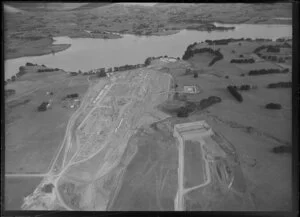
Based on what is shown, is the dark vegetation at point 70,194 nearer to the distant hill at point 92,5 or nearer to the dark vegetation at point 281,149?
the distant hill at point 92,5

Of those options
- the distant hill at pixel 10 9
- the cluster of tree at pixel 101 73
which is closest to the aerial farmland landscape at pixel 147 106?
the distant hill at pixel 10 9

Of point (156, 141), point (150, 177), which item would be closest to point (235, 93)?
point (156, 141)

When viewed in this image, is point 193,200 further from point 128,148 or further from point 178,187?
point 128,148

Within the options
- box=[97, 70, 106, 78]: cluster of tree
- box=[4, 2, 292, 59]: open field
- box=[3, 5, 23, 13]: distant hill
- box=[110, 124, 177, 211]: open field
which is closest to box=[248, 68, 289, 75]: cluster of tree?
box=[4, 2, 292, 59]: open field

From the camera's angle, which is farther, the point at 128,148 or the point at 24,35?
the point at 24,35

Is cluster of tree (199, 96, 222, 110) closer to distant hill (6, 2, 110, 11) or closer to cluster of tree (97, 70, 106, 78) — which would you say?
cluster of tree (97, 70, 106, 78)

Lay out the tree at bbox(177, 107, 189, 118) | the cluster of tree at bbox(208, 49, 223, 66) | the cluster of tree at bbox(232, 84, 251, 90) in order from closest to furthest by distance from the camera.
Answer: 1. the tree at bbox(177, 107, 189, 118)
2. the cluster of tree at bbox(232, 84, 251, 90)
3. the cluster of tree at bbox(208, 49, 223, 66)

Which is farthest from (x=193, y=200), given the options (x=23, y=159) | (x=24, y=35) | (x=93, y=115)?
(x=24, y=35)
